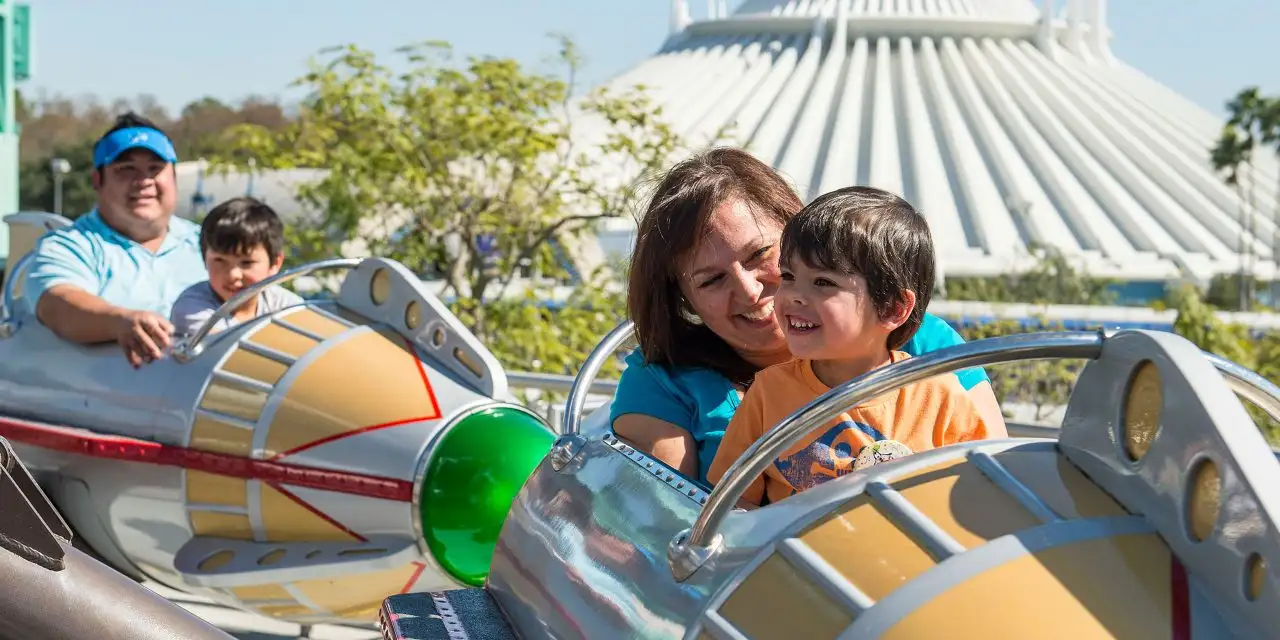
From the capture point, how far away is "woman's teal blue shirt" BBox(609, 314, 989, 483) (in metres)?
2.25

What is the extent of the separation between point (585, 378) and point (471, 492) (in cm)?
77

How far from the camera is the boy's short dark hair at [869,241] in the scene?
1806 mm

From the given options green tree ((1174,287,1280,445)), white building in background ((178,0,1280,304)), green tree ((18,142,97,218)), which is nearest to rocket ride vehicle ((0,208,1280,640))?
green tree ((1174,287,1280,445))

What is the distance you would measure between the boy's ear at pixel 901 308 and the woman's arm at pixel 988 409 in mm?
148

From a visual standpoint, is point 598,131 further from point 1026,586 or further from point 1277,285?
point 1026,586

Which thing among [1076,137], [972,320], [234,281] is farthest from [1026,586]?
[1076,137]

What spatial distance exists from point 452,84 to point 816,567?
711cm

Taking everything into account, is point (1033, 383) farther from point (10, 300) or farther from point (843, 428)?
point (843, 428)

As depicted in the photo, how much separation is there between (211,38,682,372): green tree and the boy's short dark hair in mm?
5937

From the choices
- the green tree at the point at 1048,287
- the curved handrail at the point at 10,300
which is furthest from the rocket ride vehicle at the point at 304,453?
the green tree at the point at 1048,287

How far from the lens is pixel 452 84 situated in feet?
26.8

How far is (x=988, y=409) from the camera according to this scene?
6.52 feet

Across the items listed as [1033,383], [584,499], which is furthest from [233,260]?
[1033,383]

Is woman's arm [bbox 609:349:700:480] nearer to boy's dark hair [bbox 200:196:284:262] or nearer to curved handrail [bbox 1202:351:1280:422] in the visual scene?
curved handrail [bbox 1202:351:1280:422]
